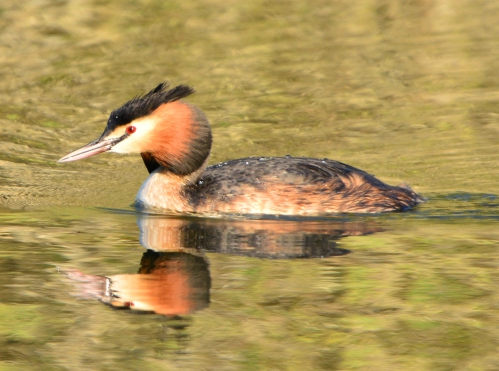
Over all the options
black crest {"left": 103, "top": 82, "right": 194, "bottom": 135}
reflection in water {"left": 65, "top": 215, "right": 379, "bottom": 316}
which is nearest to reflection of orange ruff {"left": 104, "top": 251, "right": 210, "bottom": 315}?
reflection in water {"left": 65, "top": 215, "right": 379, "bottom": 316}

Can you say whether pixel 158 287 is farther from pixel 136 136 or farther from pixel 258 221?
pixel 136 136

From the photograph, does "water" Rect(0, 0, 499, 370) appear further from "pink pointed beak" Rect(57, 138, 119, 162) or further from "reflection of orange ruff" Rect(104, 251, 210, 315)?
"pink pointed beak" Rect(57, 138, 119, 162)

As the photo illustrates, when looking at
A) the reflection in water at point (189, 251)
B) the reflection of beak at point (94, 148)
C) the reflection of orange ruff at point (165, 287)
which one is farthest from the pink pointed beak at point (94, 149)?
the reflection of orange ruff at point (165, 287)

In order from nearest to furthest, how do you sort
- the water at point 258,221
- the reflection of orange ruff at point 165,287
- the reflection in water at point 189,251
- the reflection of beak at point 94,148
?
the water at point 258,221 → the reflection of orange ruff at point 165,287 → the reflection in water at point 189,251 → the reflection of beak at point 94,148

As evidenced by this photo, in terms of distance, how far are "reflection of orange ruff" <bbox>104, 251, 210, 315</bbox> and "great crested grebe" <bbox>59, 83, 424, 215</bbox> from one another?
6.10 feet

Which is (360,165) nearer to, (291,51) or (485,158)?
(485,158)

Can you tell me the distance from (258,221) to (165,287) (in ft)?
7.88

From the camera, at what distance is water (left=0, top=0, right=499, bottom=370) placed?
568 cm

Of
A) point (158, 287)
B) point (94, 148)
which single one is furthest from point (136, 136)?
point (158, 287)

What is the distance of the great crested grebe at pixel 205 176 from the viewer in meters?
9.01

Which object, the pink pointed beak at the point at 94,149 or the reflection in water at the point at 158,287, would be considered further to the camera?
the pink pointed beak at the point at 94,149

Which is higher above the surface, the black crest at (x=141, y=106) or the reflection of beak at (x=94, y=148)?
the black crest at (x=141, y=106)

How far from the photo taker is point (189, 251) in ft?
24.8

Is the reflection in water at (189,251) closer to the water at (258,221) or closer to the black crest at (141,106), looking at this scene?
the water at (258,221)
